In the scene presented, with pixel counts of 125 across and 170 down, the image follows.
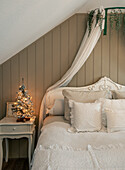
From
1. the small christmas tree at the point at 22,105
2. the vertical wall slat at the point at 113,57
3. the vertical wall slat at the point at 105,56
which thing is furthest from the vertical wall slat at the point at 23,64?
the vertical wall slat at the point at 113,57

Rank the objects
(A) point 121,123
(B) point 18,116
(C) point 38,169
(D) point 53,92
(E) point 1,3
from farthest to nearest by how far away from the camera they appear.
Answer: (D) point 53,92 → (B) point 18,116 → (A) point 121,123 → (C) point 38,169 → (E) point 1,3

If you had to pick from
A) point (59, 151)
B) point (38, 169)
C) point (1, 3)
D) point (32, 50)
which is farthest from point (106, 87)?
point (1, 3)

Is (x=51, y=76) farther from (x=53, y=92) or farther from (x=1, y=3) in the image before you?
(x=1, y=3)

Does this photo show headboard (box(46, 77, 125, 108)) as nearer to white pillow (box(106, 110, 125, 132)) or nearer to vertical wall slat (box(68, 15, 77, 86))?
vertical wall slat (box(68, 15, 77, 86))

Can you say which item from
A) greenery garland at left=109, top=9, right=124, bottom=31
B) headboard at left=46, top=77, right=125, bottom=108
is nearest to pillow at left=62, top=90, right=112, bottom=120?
headboard at left=46, top=77, right=125, bottom=108

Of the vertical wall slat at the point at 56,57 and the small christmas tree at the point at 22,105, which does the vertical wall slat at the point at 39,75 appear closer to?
the vertical wall slat at the point at 56,57

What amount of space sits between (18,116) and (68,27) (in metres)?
1.80

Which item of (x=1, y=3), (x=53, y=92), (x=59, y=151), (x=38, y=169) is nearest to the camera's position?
(x=1, y=3)

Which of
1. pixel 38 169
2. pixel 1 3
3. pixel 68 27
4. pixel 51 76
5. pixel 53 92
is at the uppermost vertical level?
pixel 68 27

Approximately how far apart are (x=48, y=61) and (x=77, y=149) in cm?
198

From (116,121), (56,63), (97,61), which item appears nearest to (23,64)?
(56,63)

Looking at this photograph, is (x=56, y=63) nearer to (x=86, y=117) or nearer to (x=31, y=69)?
(x=31, y=69)

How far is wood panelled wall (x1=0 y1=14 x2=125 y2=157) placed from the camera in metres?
3.53

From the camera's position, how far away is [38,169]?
162 centimetres
